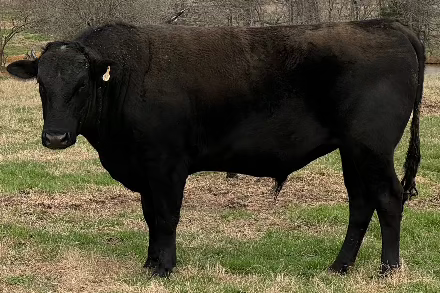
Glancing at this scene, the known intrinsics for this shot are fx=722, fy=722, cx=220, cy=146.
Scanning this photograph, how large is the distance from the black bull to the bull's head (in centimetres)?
3

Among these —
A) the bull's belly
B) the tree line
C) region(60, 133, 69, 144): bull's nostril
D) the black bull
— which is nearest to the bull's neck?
the black bull

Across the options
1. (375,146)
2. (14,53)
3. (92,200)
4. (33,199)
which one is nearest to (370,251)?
(375,146)

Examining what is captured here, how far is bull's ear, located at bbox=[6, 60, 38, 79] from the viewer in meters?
6.79

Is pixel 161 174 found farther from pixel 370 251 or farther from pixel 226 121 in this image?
pixel 370 251

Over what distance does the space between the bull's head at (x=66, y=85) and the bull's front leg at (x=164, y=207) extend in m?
0.87

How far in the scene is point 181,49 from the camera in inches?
268

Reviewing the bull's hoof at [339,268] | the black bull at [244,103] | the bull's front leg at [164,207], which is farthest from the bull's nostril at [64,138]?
the bull's hoof at [339,268]

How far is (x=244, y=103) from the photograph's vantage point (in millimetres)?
6730

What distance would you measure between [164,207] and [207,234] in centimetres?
187

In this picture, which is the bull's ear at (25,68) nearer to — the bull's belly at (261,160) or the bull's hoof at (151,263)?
the bull's belly at (261,160)

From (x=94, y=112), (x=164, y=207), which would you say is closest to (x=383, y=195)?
(x=164, y=207)

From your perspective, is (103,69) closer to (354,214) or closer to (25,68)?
(25,68)

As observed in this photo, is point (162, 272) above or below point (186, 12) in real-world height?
above

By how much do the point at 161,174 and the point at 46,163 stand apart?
685 centimetres
